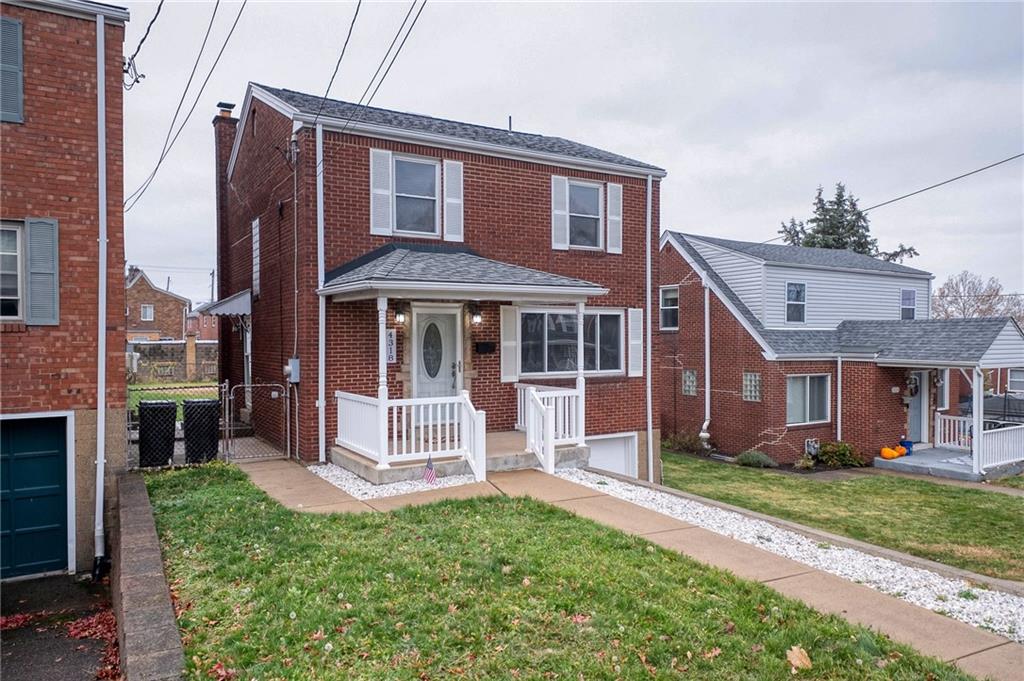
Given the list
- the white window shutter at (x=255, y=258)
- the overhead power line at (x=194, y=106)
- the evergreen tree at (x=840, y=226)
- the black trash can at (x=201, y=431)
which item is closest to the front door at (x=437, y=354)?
the black trash can at (x=201, y=431)

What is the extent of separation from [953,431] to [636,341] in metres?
12.7

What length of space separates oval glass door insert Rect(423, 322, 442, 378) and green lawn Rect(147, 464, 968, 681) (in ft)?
15.8

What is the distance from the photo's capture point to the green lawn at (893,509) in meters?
9.15

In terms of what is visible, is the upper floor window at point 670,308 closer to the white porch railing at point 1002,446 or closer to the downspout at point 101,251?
the white porch railing at point 1002,446

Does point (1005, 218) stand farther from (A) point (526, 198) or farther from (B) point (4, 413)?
(B) point (4, 413)

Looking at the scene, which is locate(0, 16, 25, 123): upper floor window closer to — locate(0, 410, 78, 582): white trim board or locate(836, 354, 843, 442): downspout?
locate(0, 410, 78, 582): white trim board

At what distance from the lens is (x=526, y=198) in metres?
12.2

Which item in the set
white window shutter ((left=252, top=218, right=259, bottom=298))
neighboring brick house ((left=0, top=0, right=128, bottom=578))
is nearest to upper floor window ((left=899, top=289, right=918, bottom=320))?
white window shutter ((left=252, top=218, right=259, bottom=298))

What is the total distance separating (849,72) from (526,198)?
9.00 m

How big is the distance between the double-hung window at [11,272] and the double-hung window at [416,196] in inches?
207

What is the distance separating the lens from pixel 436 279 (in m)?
8.99

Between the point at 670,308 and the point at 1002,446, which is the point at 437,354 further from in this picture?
the point at 1002,446

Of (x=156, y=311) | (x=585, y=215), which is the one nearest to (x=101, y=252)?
(x=585, y=215)

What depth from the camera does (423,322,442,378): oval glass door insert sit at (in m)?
11.2
